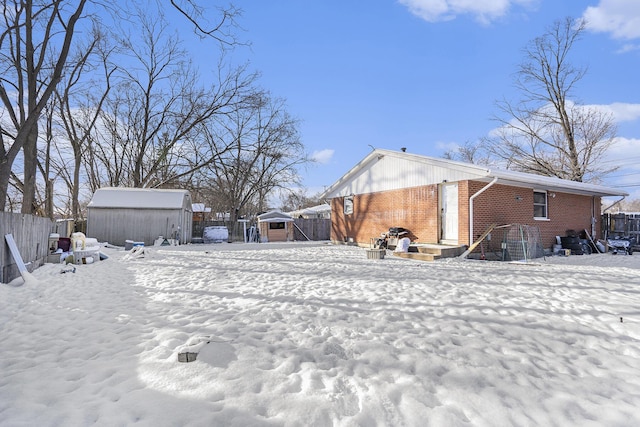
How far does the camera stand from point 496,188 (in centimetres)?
1116

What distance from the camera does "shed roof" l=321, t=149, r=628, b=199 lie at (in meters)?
10.7

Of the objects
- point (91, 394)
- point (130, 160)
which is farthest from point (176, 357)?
point (130, 160)

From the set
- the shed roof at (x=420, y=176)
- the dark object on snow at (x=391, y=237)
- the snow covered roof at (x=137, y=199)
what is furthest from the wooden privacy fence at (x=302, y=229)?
the dark object on snow at (x=391, y=237)

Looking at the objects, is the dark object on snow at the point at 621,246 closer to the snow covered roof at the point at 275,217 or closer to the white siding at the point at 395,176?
the white siding at the point at 395,176

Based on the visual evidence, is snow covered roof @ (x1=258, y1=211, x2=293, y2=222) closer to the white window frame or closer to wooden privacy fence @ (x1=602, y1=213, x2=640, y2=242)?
the white window frame

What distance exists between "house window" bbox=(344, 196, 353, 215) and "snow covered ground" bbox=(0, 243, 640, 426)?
10.6 m

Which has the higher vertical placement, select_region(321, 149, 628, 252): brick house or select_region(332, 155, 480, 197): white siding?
select_region(332, 155, 480, 197): white siding

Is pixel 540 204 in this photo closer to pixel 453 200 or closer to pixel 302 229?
pixel 453 200

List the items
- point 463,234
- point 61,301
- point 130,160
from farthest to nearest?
point 130,160 → point 463,234 → point 61,301

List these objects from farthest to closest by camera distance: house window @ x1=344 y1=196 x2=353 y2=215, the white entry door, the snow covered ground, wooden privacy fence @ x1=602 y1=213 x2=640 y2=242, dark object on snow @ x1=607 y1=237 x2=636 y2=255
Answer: house window @ x1=344 y1=196 x2=353 y2=215 → wooden privacy fence @ x1=602 y1=213 x2=640 y2=242 → dark object on snow @ x1=607 y1=237 x2=636 y2=255 → the white entry door → the snow covered ground

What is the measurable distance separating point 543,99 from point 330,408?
88.5ft

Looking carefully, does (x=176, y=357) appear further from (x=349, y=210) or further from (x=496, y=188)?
(x=349, y=210)

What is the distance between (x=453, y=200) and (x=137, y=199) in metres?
16.0

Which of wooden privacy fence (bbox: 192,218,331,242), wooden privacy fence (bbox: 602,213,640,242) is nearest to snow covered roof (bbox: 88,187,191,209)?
wooden privacy fence (bbox: 192,218,331,242)
